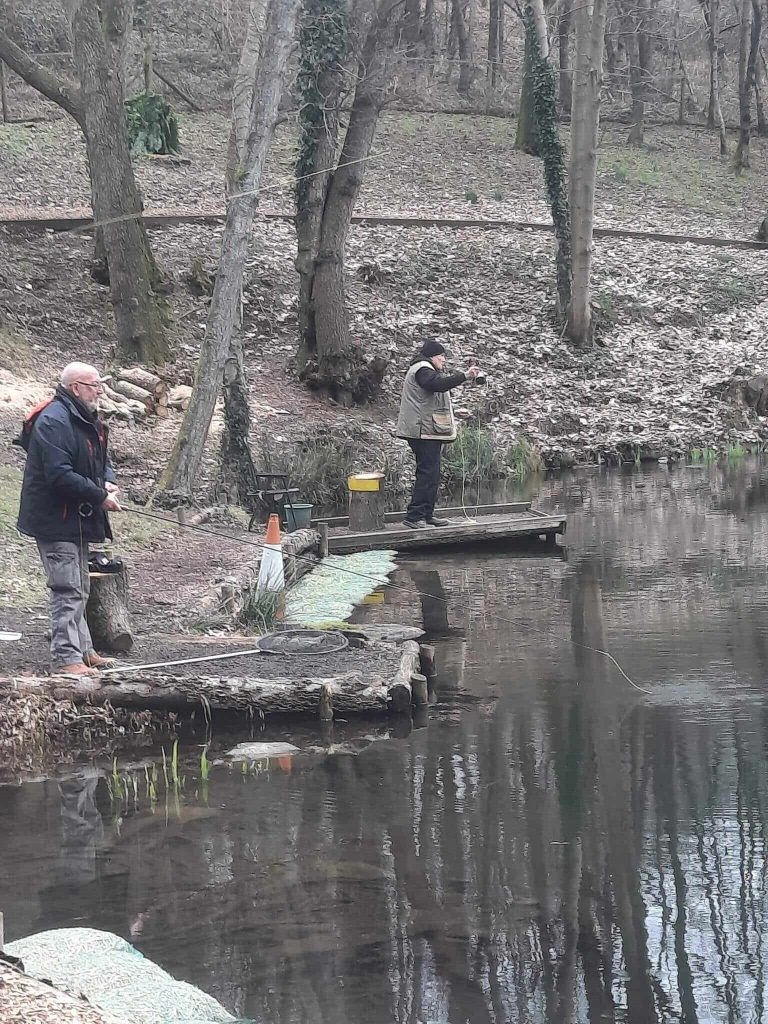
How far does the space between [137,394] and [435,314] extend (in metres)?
8.86

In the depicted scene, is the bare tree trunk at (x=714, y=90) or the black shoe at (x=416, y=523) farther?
the bare tree trunk at (x=714, y=90)

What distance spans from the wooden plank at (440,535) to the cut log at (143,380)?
21.0 ft

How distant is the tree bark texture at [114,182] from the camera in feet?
71.3

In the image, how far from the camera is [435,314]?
27125 mm

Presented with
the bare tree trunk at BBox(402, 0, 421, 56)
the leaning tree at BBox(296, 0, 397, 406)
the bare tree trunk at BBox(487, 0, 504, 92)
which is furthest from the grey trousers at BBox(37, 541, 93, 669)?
the bare tree trunk at BBox(487, 0, 504, 92)

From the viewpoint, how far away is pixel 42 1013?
347 cm

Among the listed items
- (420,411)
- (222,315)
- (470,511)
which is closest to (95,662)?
(420,411)

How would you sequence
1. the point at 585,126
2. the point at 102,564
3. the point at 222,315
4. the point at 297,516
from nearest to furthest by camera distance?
the point at 102,564 < the point at 297,516 < the point at 222,315 < the point at 585,126

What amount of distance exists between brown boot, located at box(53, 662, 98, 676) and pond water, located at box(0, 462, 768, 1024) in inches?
31.0

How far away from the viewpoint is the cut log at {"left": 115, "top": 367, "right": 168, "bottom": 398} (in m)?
20.4

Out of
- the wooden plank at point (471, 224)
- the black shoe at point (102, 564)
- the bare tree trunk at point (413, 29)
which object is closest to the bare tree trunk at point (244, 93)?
the black shoe at point (102, 564)

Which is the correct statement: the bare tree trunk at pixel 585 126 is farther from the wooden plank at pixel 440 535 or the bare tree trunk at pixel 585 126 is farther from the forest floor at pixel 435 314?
the wooden plank at pixel 440 535

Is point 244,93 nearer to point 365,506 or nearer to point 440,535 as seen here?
point 365,506

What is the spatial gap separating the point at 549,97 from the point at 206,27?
910 inches
